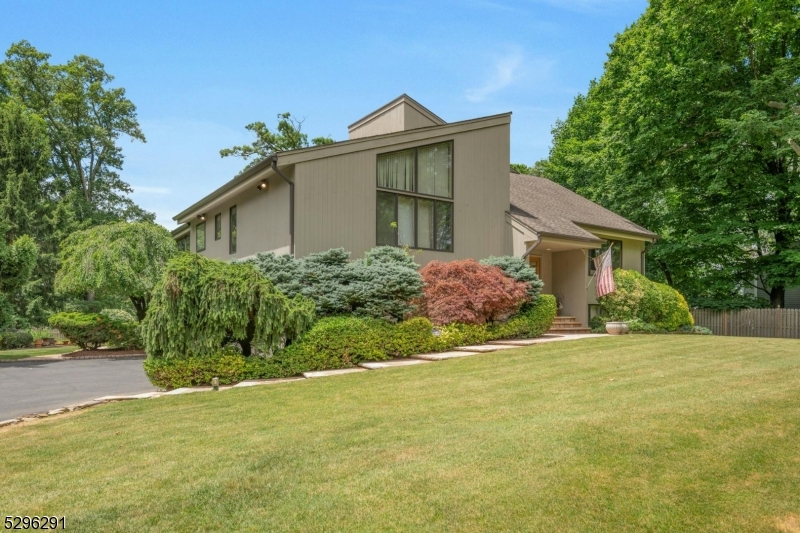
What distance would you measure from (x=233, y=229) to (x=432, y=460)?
13.2 meters

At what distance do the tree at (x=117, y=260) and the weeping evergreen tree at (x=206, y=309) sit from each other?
931cm

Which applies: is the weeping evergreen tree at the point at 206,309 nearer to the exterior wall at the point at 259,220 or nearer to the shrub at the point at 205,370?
the shrub at the point at 205,370

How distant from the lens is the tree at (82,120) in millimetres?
29875

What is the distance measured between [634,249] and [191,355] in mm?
17569

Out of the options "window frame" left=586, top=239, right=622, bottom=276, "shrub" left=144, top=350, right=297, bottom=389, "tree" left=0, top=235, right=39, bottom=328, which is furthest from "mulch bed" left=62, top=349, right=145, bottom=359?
"window frame" left=586, top=239, right=622, bottom=276

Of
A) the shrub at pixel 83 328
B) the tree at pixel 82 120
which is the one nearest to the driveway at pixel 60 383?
the shrub at pixel 83 328

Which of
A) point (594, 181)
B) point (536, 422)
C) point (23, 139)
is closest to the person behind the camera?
point (536, 422)

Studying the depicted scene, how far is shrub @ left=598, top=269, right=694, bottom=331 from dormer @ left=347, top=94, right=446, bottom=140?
793cm

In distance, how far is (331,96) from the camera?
2112cm

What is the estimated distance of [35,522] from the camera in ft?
10.7

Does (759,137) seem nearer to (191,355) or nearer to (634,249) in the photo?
(634,249)

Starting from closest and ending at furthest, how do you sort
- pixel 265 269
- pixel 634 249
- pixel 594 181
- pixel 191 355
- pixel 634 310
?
pixel 191 355 → pixel 265 269 → pixel 634 310 → pixel 634 249 → pixel 594 181

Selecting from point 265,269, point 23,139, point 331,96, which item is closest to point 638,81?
point 331,96

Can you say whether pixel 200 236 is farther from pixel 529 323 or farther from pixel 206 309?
pixel 529 323
